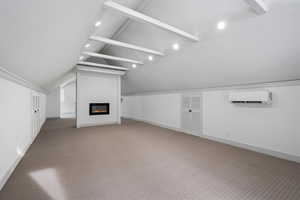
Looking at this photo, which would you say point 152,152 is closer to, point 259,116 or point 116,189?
point 116,189

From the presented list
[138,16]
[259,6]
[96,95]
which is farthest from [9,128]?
[96,95]

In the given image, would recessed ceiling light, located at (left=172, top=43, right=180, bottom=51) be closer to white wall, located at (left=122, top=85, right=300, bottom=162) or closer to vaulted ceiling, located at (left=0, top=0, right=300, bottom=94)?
vaulted ceiling, located at (left=0, top=0, right=300, bottom=94)

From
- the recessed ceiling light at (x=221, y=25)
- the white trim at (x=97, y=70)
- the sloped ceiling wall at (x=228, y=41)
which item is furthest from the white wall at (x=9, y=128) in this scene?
the recessed ceiling light at (x=221, y=25)

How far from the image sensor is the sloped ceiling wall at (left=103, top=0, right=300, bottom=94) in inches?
94.4

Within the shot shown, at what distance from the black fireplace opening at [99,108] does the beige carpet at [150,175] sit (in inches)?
123

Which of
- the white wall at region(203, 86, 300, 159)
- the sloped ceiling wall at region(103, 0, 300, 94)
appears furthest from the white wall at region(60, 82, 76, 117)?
the white wall at region(203, 86, 300, 159)

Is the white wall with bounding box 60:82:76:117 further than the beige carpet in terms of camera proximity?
Yes

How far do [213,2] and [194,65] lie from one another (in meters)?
1.79

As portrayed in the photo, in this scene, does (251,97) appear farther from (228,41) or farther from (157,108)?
(157,108)

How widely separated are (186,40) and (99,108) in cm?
526

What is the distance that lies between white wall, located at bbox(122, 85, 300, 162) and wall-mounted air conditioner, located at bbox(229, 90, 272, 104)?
0.60 ft

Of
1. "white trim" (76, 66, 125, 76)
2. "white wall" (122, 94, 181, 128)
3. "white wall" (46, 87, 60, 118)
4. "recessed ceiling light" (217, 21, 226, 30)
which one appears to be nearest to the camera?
"recessed ceiling light" (217, 21, 226, 30)

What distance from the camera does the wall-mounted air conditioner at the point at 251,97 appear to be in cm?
327

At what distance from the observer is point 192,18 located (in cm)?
306
